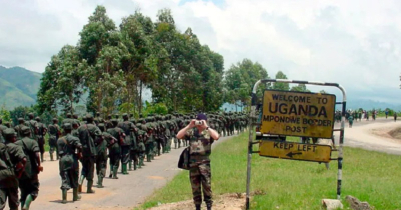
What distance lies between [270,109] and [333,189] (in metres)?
2.82

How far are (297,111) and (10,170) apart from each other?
4785 millimetres

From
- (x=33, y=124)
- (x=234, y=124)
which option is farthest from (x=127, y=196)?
(x=234, y=124)

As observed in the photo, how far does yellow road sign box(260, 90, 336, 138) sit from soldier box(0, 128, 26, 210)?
4.07 meters

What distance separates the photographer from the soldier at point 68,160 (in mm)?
10477

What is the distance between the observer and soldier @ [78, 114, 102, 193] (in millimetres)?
11969

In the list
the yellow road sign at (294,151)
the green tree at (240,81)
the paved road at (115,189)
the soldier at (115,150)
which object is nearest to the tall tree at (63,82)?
the paved road at (115,189)

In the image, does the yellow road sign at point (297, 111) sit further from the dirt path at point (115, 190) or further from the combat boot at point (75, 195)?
the combat boot at point (75, 195)

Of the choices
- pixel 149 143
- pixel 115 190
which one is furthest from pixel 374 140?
pixel 115 190

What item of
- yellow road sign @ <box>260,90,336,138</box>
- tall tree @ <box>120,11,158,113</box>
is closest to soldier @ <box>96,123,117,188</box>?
yellow road sign @ <box>260,90,336,138</box>

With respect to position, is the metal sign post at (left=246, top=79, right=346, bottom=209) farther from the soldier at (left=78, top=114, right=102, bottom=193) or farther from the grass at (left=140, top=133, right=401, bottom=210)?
the soldier at (left=78, top=114, right=102, bottom=193)

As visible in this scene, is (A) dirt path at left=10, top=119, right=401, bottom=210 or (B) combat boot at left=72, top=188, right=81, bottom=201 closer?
(A) dirt path at left=10, top=119, right=401, bottom=210

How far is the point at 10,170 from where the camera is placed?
7.76m

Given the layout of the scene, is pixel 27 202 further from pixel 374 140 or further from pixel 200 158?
pixel 374 140

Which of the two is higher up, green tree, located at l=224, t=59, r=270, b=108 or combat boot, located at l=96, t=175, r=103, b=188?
green tree, located at l=224, t=59, r=270, b=108
